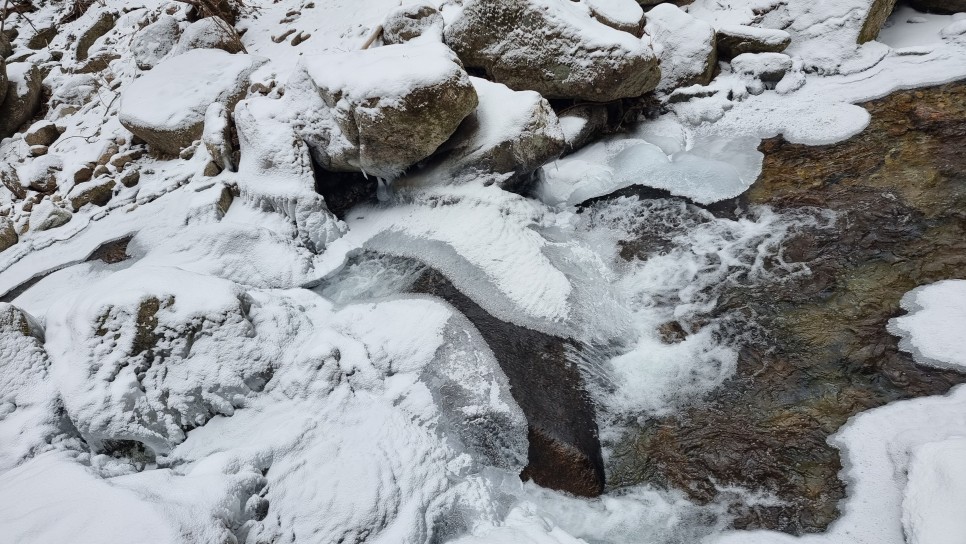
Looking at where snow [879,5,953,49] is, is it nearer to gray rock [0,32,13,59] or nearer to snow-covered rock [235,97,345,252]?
snow-covered rock [235,97,345,252]

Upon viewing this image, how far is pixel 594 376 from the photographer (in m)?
3.40

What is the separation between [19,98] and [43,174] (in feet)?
7.30

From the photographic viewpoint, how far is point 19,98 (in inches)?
290

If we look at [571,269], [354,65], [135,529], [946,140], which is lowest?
[571,269]

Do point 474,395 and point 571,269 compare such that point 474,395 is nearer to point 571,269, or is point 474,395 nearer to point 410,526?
point 410,526

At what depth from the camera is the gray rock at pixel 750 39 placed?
6332 mm

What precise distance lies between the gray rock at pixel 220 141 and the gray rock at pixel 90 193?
1.44 m

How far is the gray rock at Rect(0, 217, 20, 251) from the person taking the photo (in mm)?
5715

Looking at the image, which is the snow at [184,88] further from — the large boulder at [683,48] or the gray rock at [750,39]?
the gray rock at [750,39]

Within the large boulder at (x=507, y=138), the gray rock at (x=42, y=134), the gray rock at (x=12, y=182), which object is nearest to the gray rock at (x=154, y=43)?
the gray rock at (x=42, y=134)

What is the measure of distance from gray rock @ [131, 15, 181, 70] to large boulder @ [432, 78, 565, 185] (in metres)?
5.68

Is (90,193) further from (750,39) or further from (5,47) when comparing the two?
(750,39)

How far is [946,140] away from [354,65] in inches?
228

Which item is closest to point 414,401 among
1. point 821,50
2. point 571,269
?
point 571,269
